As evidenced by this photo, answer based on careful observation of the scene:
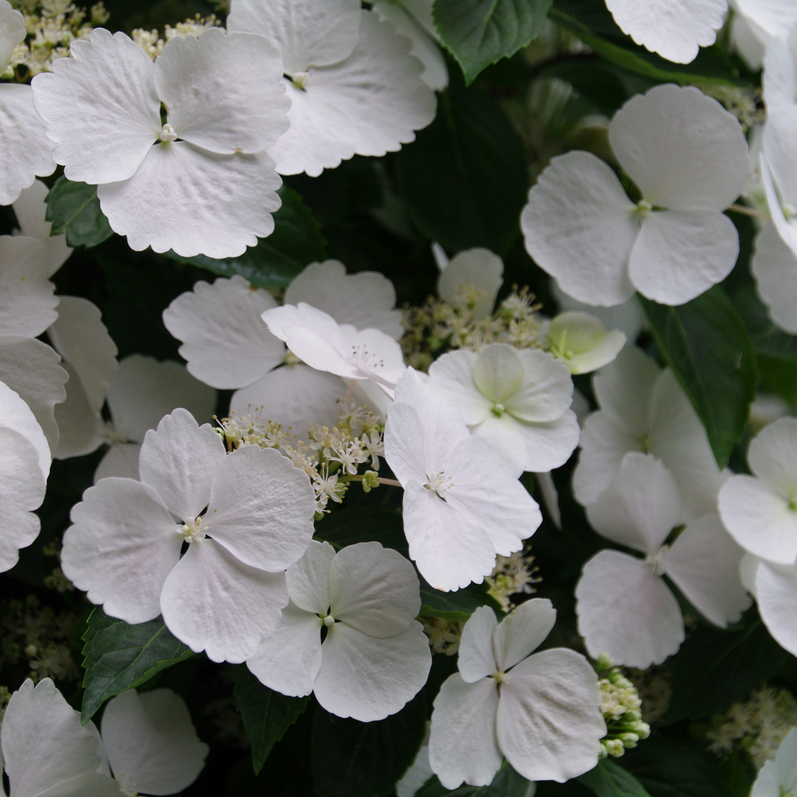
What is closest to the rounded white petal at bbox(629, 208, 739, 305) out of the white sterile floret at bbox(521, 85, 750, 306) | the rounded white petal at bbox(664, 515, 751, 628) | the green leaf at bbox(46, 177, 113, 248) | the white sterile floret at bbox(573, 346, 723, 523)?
the white sterile floret at bbox(521, 85, 750, 306)

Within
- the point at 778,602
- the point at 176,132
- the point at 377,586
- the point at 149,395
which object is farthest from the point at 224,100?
the point at 778,602

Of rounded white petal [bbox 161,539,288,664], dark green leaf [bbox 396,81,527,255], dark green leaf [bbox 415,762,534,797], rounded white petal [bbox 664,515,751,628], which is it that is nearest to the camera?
rounded white petal [bbox 161,539,288,664]

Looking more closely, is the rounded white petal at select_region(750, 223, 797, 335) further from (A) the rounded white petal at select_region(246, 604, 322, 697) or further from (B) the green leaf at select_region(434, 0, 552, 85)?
(A) the rounded white petal at select_region(246, 604, 322, 697)

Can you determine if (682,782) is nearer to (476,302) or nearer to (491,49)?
(476,302)

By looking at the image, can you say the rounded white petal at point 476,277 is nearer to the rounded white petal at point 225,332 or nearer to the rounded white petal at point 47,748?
the rounded white petal at point 225,332

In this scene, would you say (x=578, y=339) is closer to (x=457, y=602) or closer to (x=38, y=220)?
(x=457, y=602)

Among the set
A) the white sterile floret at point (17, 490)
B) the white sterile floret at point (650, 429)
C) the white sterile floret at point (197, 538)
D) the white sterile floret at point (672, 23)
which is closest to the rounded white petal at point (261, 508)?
the white sterile floret at point (197, 538)


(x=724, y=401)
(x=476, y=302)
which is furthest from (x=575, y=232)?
(x=724, y=401)
